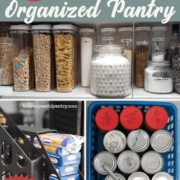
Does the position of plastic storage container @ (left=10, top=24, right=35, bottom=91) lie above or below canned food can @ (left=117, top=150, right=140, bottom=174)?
above

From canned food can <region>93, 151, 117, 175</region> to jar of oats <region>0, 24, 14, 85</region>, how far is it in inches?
23.6

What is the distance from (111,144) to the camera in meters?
1.00

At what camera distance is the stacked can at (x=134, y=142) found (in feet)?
3.22

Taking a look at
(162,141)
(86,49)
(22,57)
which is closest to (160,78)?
(162,141)

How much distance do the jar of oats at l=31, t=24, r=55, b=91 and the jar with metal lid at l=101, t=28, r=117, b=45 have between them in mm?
269

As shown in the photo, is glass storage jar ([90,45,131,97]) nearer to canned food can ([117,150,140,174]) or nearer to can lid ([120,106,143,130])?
can lid ([120,106,143,130])

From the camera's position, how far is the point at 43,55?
3.41ft

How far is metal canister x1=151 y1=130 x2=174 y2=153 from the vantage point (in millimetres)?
980

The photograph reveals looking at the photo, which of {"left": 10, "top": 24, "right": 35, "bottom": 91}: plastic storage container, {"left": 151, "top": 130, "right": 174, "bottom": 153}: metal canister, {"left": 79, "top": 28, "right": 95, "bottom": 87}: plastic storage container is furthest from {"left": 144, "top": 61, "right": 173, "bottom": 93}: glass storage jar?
{"left": 10, "top": 24, "right": 35, "bottom": 91}: plastic storage container

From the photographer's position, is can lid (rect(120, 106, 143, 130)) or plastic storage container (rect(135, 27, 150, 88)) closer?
can lid (rect(120, 106, 143, 130))

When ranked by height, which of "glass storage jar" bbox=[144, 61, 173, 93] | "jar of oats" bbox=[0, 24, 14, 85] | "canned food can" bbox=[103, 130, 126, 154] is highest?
"jar of oats" bbox=[0, 24, 14, 85]

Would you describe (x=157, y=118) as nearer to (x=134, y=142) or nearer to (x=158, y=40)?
(x=134, y=142)

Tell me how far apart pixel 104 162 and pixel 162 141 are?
28 centimetres

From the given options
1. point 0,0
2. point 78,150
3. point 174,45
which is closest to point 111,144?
point 78,150
